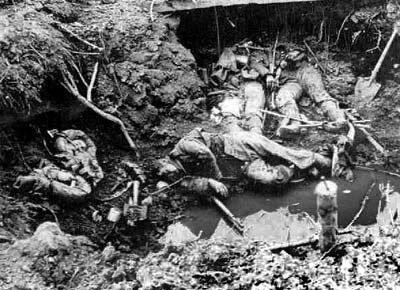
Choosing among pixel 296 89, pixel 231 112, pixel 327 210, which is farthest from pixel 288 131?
pixel 327 210

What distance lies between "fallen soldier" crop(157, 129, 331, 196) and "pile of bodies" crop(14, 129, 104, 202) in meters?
0.96

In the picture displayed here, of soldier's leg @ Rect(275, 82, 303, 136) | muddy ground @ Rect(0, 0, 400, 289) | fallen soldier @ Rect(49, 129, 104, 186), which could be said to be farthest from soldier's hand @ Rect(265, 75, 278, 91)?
fallen soldier @ Rect(49, 129, 104, 186)

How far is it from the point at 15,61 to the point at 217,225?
3.40 meters

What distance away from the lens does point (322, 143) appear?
7191 mm

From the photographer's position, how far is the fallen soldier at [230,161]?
644cm

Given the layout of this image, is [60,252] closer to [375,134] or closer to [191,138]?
[191,138]

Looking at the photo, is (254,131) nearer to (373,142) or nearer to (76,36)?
(373,142)

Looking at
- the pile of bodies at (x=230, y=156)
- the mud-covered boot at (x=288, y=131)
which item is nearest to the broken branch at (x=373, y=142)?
the pile of bodies at (x=230, y=156)

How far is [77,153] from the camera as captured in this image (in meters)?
6.46

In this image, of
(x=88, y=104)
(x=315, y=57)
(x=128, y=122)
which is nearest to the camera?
(x=88, y=104)

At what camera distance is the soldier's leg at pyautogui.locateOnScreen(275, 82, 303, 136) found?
23.9ft

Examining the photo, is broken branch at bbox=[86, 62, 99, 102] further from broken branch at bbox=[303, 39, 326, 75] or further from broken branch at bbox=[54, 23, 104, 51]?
broken branch at bbox=[303, 39, 326, 75]

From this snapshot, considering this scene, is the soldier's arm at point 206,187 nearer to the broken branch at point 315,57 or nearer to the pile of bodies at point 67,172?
the pile of bodies at point 67,172

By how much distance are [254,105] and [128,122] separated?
2.02 metres
